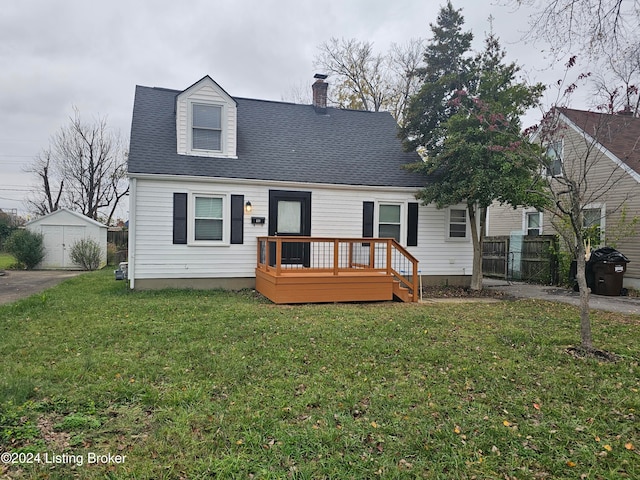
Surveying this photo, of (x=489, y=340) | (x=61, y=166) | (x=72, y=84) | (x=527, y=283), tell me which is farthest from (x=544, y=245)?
(x=61, y=166)

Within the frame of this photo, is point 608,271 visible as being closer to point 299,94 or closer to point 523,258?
point 523,258

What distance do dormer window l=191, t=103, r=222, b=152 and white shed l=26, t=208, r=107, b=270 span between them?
941cm

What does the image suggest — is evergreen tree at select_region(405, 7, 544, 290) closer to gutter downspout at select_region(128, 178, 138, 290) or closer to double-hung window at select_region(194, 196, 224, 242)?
double-hung window at select_region(194, 196, 224, 242)

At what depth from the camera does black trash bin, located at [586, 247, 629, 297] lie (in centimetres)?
1052

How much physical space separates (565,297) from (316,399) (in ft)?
29.2

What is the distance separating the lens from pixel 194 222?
978 cm

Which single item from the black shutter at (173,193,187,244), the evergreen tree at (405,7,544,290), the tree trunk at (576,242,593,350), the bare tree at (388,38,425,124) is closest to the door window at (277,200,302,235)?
the black shutter at (173,193,187,244)

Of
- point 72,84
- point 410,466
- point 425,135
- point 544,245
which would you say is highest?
point 72,84

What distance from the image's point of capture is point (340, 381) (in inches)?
159

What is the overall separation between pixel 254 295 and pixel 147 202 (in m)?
3.37

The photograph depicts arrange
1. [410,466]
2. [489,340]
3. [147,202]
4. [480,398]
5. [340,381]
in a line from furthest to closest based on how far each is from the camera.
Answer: [147,202]
[489,340]
[340,381]
[480,398]
[410,466]

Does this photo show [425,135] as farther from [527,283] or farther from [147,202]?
[147,202]

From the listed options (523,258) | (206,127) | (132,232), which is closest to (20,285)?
(132,232)

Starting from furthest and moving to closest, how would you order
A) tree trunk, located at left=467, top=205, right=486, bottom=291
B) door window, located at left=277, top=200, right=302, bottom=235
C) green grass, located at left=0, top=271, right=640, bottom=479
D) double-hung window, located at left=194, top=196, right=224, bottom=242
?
tree trunk, located at left=467, top=205, right=486, bottom=291
door window, located at left=277, top=200, right=302, bottom=235
double-hung window, located at left=194, top=196, right=224, bottom=242
green grass, located at left=0, top=271, right=640, bottom=479
